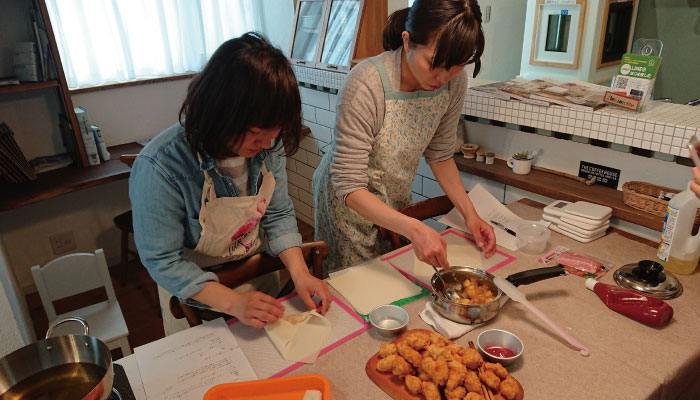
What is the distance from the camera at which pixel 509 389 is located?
867mm

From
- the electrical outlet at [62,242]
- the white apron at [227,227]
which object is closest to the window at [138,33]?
the electrical outlet at [62,242]

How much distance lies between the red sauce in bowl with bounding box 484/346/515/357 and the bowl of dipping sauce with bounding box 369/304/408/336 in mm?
187

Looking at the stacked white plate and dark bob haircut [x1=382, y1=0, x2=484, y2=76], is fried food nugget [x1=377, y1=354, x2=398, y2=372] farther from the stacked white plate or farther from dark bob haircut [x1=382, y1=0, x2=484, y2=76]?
the stacked white plate

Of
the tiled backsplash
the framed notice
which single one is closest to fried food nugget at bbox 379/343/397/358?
the tiled backsplash

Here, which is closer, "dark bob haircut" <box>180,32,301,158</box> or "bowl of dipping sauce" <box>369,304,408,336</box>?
"dark bob haircut" <box>180,32,301,158</box>

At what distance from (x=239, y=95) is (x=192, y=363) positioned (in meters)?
0.58

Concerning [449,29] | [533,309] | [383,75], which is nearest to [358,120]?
[383,75]

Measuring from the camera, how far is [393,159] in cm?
149

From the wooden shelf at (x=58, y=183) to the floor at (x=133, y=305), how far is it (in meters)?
0.70

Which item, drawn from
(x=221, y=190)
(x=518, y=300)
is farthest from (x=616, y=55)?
(x=221, y=190)

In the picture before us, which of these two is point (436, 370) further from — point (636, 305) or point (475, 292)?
point (636, 305)

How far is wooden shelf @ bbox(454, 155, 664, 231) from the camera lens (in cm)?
147

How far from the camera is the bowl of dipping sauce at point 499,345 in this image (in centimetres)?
96

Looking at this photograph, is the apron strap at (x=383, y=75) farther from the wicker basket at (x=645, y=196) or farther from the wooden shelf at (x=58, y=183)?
the wooden shelf at (x=58, y=183)
